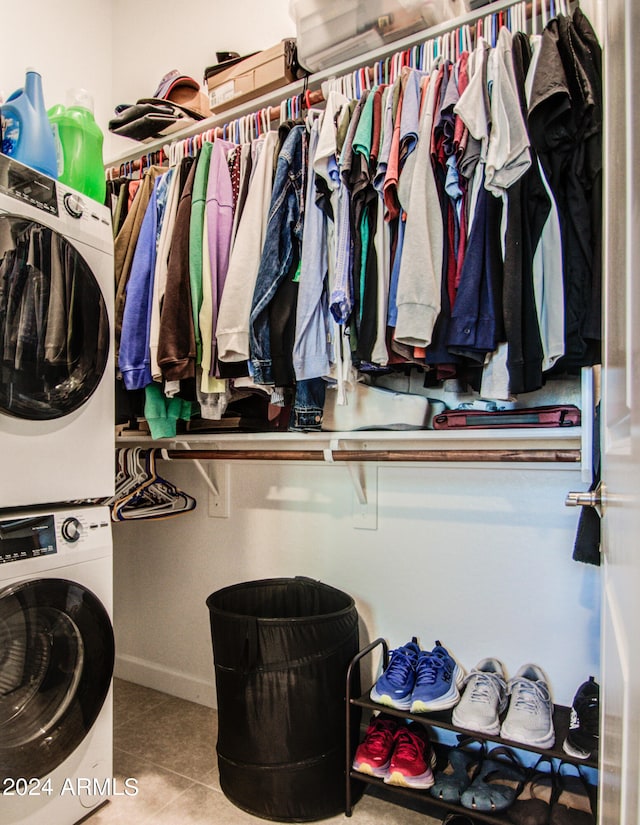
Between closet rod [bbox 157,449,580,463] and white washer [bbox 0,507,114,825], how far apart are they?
506 mm

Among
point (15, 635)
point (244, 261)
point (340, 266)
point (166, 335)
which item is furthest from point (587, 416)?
point (15, 635)

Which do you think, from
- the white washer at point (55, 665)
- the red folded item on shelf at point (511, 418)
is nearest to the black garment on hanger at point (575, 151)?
the red folded item on shelf at point (511, 418)

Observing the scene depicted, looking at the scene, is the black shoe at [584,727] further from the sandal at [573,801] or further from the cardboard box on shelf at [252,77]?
the cardboard box on shelf at [252,77]

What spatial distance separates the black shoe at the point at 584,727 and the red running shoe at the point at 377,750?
1.50ft

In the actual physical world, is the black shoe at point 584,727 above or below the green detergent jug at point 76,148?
below

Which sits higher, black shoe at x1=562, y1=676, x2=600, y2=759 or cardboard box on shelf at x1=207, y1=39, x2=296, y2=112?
cardboard box on shelf at x1=207, y1=39, x2=296, y2=112

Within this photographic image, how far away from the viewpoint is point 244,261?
60.0 inches

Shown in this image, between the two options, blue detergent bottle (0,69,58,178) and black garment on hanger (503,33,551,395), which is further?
blue detergent bottle (0,69,58,178)

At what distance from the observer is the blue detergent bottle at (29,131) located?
54.8 inches

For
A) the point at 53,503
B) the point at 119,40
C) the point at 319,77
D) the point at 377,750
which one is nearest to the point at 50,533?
the point at 53,503

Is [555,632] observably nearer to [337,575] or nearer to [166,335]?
→ [337,575]

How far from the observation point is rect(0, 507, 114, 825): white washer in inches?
46.5

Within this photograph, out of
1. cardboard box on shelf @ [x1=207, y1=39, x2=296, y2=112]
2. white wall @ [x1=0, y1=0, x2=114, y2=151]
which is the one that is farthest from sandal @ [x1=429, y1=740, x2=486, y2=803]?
white wall @ [x1=0, y1=0, x2=114, y2=151]

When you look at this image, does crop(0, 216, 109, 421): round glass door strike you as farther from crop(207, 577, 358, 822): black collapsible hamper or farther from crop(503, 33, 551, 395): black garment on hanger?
crop(503, 33, 551, 395): black garment on hanger
